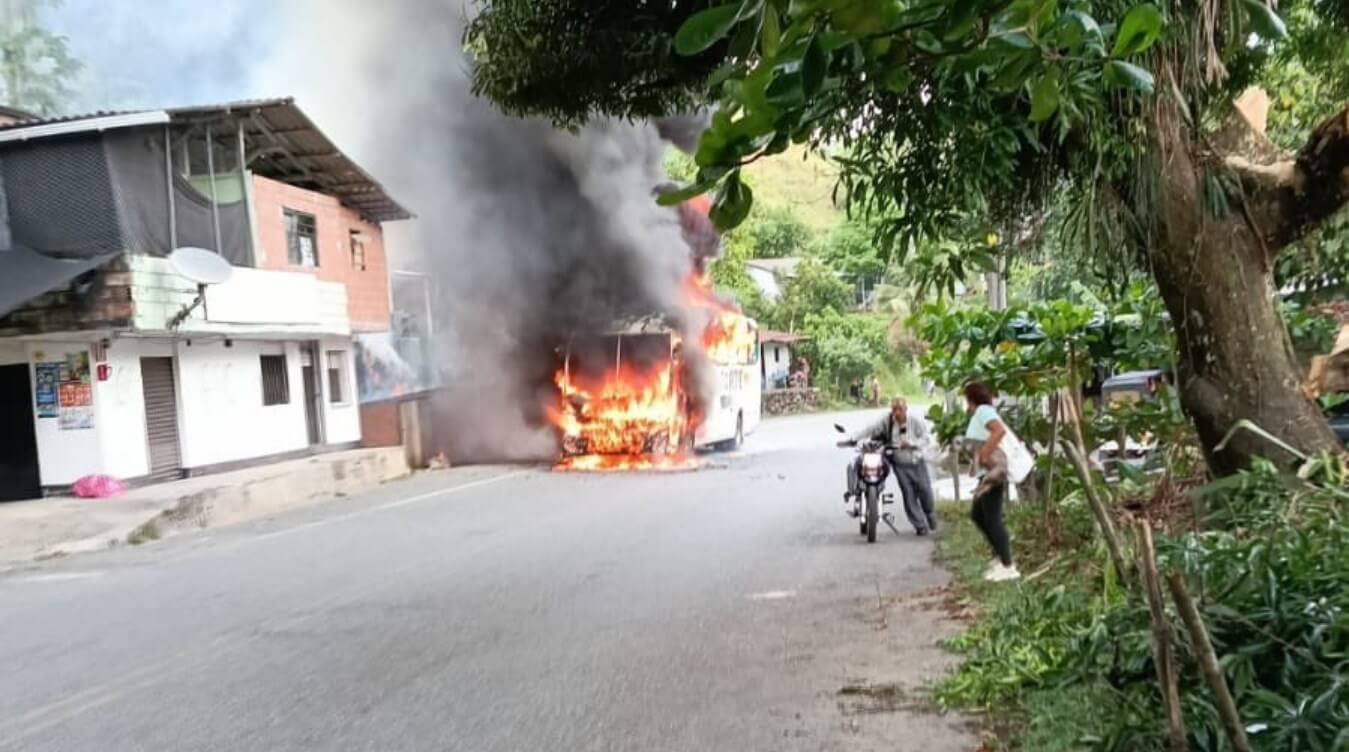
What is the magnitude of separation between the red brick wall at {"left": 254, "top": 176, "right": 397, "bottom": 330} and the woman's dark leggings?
1431 cm

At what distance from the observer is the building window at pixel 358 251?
21.4 meters

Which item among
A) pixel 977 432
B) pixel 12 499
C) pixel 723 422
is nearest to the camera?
pixel 977 432

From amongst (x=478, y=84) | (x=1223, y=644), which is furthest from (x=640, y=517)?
(x=1223, y=644)

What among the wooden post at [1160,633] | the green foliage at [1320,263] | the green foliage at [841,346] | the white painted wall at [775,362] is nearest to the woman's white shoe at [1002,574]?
the green foliage at [1320,263]

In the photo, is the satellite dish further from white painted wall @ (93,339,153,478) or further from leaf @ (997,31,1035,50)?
leaf @ (997,31,1035,50)

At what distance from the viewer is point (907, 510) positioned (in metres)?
9.55

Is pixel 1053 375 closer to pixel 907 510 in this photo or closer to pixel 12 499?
pixel 907 510

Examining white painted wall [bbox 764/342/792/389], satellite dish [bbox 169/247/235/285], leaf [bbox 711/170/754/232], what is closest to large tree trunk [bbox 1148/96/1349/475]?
leaf [bbox 711/170/754/232]

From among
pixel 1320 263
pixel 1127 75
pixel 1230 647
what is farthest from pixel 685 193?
pixel 1320 263

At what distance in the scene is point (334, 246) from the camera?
66.9 ft

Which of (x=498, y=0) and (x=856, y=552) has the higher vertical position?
(x=498, y=0)

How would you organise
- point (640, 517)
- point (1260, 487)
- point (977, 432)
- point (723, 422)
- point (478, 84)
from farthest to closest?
point (723, 422)
point (640, 517)
point (977, 432)
point (478, 84)
point (1260, 487)

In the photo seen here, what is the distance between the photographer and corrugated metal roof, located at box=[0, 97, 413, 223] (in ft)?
51.0

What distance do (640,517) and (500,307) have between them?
1113cm
